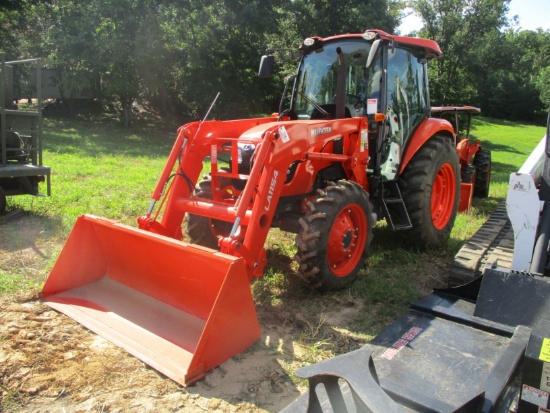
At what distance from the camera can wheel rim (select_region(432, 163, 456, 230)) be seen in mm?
6043

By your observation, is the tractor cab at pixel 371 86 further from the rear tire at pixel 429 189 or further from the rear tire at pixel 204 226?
the rear tire at pixel 204 226

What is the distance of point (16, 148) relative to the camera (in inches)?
270

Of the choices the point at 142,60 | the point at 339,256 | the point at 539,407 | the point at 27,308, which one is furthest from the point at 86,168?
the point at 539,407

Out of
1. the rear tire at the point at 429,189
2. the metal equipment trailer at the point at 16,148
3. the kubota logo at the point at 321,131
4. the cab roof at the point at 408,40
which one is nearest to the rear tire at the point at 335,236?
the kubota logo at the point at 321,131

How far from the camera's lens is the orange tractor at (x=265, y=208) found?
3357mm

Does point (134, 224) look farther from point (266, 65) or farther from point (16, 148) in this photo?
point (266, 65)

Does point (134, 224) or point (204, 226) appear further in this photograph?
point (134, 224)

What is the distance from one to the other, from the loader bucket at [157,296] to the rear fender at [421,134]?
9.46 ft

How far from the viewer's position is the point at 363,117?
4.82 m

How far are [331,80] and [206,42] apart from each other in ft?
46.9

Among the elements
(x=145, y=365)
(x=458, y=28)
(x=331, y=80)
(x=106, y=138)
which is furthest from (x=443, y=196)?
(x=458, y=28)

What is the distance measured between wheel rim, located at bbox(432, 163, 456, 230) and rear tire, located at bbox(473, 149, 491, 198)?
3742 millimetres

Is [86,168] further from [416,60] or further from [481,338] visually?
[481,338]

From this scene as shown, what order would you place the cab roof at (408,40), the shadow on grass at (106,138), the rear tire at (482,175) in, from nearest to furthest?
the cab roof at (408,40) < the rear tire at (482,175) < the shadow on grass at (106,138)
